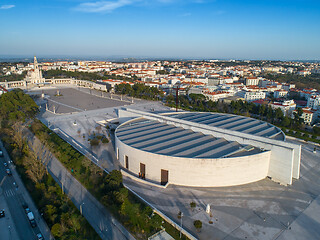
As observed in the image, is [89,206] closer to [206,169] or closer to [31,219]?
[31,219]

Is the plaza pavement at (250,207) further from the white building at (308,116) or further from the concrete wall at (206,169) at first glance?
the white building at (308,116)

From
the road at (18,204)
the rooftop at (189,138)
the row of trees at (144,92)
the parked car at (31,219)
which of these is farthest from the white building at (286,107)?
the parked car at (31,219)

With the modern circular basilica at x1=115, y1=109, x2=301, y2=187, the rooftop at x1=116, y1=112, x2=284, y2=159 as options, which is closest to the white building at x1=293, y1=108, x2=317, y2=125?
the rooftop at x1=116, y1=112, x2=284, y2=159

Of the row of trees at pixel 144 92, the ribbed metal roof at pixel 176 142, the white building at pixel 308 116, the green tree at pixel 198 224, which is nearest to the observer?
the green tree at pixel 198 224

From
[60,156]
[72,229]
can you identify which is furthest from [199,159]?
[60,156]

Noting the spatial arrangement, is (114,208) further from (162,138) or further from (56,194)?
(162,138)

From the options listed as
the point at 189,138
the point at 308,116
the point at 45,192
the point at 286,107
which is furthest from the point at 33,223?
the point at 286,107

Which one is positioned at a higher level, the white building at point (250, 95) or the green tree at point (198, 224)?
the white building at point (250, 95)
